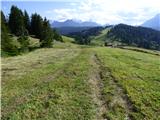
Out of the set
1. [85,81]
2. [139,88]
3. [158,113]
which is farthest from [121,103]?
[85,81]

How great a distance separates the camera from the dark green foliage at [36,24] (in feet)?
322

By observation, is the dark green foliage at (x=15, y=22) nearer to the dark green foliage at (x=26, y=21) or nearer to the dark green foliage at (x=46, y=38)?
the dark green foliage at (x=26, y=21)

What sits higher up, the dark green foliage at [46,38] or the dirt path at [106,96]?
the dark green foliage at [46,38]

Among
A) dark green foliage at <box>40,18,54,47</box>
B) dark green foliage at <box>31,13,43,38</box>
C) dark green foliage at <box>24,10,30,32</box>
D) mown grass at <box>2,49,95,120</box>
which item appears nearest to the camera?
mown grass at <box>2,49,95,120</box>

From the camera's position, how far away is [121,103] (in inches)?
889

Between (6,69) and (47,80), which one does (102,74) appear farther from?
(6,69)

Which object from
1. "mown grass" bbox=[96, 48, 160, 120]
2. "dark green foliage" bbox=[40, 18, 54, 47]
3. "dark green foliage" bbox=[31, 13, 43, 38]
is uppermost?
"dark green foliage" bbox=[31, 13, 43, 38]

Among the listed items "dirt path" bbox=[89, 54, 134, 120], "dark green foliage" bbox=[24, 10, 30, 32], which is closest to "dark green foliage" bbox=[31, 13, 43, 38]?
"dark green foliage" bbox=[24, 10, 30, 32]

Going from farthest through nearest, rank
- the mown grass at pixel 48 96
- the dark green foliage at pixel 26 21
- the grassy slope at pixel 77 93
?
the dark green foliage at pixel 26 21 → the grassy slope at pixel 77 93 → the mown grass at pixel 48 96

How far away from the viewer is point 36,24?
9994cm

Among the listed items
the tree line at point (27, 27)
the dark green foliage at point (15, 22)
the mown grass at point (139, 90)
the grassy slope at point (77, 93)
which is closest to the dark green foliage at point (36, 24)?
the tree line at point (27, 27)

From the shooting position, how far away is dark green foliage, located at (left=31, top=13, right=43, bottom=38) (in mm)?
98250

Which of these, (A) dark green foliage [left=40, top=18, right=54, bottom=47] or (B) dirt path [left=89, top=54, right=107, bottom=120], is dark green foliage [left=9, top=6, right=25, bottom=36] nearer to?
(A) dark green foliage [left=40, top=18, right=54, bottom=47]

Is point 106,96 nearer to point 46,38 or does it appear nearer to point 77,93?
point 77,93
